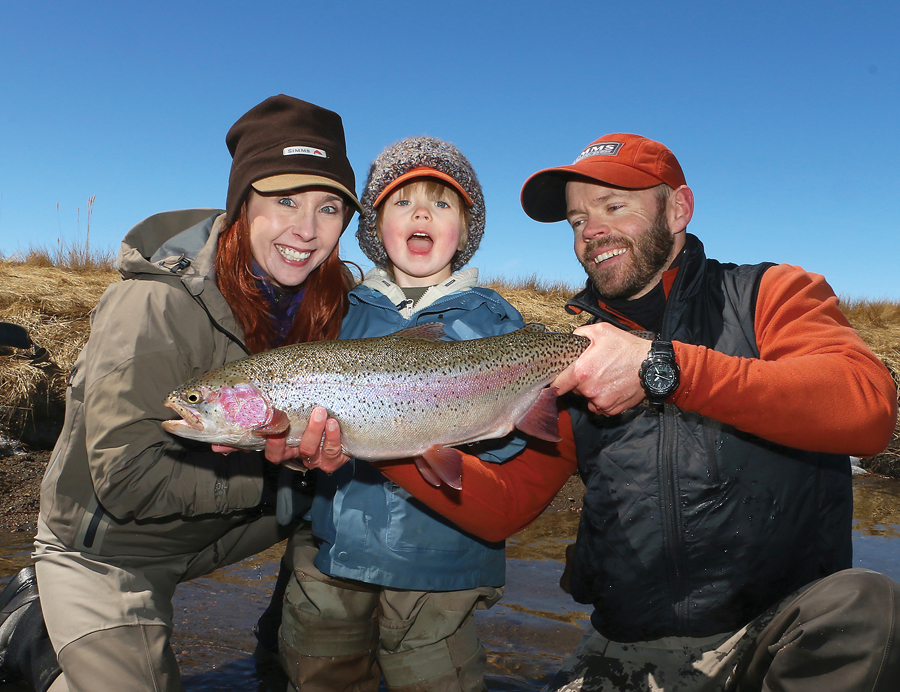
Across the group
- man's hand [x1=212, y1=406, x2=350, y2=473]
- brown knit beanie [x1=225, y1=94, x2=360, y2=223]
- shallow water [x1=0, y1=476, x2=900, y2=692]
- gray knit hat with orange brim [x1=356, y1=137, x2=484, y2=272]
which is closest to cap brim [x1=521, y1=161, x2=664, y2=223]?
gray knit hat with orange brim [x1=356, y1=137, x2=484, y2=272]

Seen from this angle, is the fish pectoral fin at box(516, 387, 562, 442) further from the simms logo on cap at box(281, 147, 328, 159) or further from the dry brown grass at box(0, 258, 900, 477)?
the dry brown grass at box(0, 258, 900, 477)

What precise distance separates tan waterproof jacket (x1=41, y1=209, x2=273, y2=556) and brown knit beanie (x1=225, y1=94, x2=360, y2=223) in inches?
16.2

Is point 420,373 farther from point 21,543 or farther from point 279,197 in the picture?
point 21,543

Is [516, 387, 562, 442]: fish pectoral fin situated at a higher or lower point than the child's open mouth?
lower

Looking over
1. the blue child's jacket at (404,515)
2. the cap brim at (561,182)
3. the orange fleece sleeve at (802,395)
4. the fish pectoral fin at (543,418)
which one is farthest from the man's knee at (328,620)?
the cap brim at (561,182)

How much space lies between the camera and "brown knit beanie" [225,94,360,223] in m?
3.59

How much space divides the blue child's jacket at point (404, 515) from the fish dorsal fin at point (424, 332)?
262 millimetres

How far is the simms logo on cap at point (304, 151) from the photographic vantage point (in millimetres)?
3605

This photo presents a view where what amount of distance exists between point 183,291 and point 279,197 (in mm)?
792

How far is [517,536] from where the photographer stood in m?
6.90

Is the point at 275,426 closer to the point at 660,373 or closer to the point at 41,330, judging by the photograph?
the point at 660,373

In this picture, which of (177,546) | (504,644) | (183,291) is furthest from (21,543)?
(504,644)

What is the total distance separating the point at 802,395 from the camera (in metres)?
2.71

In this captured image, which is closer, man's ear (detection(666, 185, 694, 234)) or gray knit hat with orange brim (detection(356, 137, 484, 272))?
gray knit hat with orange brim (detection(356, 137, 484, 272))
